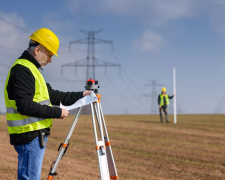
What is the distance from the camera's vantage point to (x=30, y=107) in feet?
10.3

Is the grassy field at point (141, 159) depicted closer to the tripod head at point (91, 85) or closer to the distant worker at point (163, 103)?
the tripod head at point (91, 85)

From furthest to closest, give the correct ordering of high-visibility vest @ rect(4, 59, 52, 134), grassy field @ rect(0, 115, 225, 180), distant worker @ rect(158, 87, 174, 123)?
distant worker @ rect(158, 87, 174, 123) → grassy field @ rect(0, 115, 225, 180) → high-visibility vest @ rect(4, 59, 52, 134)

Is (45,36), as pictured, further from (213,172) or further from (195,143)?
(195,143)

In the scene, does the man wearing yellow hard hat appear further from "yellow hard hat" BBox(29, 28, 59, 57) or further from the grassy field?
the grassy field

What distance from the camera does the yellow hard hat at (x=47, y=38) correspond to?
3400 millimetres

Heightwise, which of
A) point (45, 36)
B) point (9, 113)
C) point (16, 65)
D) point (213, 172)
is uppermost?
point (45, 36)

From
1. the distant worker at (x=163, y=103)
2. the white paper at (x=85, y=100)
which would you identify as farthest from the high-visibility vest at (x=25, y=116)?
the distant worker at (x=163, y=103)

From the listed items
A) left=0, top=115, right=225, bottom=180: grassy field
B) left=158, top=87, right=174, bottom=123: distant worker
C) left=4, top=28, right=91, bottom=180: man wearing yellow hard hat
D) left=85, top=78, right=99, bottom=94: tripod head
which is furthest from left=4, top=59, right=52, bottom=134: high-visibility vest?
left=158, top=87, right=174, bottom=123: distant worker

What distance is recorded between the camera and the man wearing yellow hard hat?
3143 mm

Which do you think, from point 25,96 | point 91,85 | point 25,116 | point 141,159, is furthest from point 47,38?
point 141,159

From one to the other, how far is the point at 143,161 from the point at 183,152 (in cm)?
202

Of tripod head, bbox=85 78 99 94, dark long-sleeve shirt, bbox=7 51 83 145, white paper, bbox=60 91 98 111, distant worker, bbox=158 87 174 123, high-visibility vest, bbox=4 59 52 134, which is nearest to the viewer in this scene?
dark long-sleeve shirt, bbox=7 51 83 145

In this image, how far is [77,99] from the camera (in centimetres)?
419

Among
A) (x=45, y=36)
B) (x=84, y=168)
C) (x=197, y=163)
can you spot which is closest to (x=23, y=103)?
(x=45, y=36)
